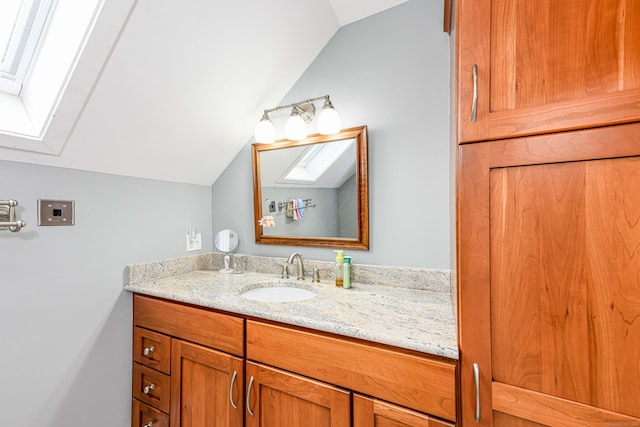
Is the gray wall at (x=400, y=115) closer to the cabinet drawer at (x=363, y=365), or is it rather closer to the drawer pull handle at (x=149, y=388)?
the cabinet drawer at (x=363, y=365)

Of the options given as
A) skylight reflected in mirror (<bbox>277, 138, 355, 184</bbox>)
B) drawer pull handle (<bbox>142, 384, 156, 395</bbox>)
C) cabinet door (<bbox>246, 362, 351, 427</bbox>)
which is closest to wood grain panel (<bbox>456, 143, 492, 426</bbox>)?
cabinet door (<bbox>246, 362, 351, 427</bbox>)

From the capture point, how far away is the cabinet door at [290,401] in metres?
0.95

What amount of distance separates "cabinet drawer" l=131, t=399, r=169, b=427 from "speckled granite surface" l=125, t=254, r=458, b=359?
1.93 feet

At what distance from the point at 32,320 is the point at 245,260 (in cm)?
99

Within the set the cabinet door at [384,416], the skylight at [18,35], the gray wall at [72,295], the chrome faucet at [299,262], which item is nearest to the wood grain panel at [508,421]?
the cabinet door at [384,416]

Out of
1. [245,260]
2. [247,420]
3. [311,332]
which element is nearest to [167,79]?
[245,260]

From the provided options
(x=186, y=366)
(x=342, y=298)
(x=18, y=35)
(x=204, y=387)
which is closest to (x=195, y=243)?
(x=186, y=366)

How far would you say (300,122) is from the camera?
1584 mm

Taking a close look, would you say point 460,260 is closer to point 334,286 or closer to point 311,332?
point 311,332

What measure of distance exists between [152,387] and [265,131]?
4.83ft

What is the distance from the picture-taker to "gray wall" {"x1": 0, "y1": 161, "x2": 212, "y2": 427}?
1130 mm

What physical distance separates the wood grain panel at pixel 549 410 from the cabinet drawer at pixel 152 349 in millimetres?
1356

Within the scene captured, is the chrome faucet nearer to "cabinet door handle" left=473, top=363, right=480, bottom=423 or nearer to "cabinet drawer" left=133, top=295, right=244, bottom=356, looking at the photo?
"cabinet drawer" left=133, top=295, right=244, bottom=356

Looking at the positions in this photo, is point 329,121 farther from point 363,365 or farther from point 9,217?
point 9,217
